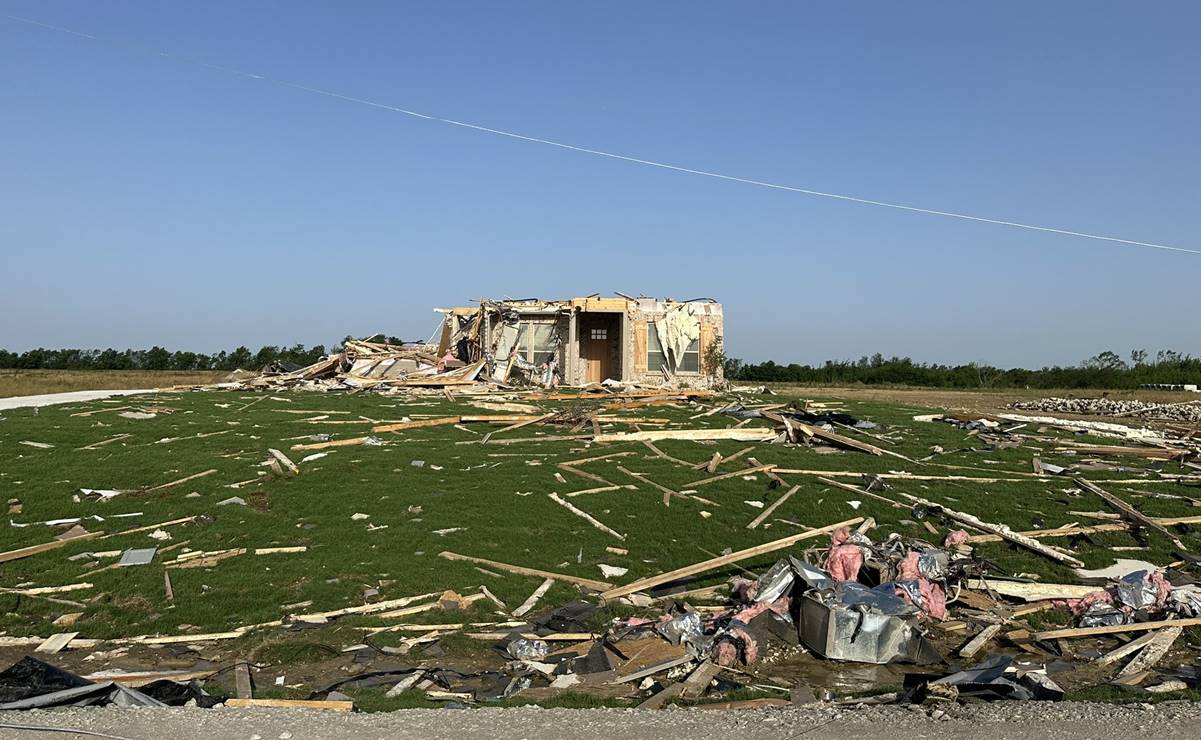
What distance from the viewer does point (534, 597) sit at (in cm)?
830

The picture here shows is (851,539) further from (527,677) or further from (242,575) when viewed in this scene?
(242,575)

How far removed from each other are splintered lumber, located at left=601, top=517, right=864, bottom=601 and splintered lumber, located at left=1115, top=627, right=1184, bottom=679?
3.75 metres

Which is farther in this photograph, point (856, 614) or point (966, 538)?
point (966, 538)

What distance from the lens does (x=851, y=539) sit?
930cm

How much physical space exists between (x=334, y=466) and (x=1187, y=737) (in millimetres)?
11547

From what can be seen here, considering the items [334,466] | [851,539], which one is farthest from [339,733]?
[334,466]

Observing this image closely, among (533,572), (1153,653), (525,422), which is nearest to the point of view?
(1153,653)

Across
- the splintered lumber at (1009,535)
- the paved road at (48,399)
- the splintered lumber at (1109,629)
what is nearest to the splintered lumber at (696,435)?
the splintered lumber at (1009,535)

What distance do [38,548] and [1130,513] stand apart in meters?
13.8

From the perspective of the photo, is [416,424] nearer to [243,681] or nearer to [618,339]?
[243,681]

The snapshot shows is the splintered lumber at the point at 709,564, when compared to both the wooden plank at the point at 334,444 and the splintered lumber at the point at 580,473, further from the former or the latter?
the wooden plank at the point at 334,444

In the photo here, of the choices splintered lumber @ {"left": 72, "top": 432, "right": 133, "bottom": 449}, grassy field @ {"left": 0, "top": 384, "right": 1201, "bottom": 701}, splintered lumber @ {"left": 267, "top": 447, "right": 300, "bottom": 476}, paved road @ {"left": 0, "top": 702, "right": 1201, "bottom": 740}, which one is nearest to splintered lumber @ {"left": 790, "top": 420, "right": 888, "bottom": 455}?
grassy field @ {"left": 0, "top": 384, "right": 1201, "bottom": 701}

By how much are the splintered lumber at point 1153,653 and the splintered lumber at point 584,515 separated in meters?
5.43

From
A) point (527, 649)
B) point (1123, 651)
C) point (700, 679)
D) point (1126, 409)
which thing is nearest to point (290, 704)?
point (527, 649)
